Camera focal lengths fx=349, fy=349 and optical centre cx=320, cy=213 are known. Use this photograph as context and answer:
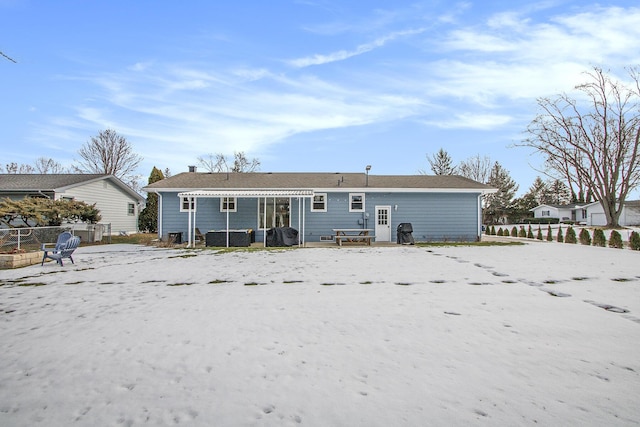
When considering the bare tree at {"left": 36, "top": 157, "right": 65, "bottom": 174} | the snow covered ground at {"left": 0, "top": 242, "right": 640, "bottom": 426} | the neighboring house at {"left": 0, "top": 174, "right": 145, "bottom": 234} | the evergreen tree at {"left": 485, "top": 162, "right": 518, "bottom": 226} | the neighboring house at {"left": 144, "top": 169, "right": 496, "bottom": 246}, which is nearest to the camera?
the snow covered ground at {"left": 0, "top": 242, "right": 640, "bottom": 426}

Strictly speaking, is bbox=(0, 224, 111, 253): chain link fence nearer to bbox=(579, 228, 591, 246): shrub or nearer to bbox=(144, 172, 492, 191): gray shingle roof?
bbox=(144, 172, 492, 191): gray shingle roof

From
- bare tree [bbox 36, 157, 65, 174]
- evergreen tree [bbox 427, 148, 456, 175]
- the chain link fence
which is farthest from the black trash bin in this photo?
bare tree [bbox 36, 157, 65, 174]

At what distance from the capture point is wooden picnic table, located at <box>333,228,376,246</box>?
51.3 feet

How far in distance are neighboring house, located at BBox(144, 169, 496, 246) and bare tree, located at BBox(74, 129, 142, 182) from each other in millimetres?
26451

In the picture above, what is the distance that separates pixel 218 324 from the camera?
4199 mm

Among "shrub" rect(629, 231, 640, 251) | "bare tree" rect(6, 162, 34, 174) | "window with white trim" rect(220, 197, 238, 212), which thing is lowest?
"shrub" rect(629, 231, 640, 251)

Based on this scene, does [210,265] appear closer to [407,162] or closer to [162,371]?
[162,371]

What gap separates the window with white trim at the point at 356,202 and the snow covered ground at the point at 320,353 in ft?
35.7

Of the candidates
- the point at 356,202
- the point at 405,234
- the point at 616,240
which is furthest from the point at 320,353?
the point at 616,240

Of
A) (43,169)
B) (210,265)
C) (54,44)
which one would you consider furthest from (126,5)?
(43,169)

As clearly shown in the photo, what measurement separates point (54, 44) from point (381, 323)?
15.0 m

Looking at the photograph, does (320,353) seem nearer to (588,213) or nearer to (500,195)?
(500,195)

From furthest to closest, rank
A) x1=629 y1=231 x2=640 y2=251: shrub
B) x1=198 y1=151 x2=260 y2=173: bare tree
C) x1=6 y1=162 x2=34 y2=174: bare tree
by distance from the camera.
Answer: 1. x1=198 y1=151 x2=260 y2=173: bare tree
2. x1=6 y1=162 x2=34 y2=174: bare tree
3. x1=629 y1=231 x2=640 y2=251: shrub

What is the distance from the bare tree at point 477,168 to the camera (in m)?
45.3
